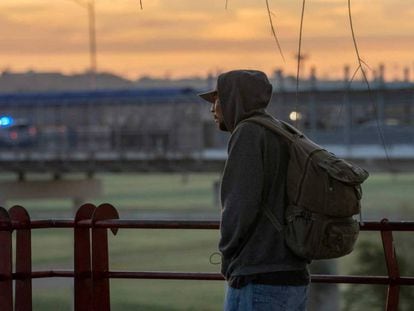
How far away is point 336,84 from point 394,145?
523cm

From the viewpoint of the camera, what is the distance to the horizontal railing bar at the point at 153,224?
5707 mm

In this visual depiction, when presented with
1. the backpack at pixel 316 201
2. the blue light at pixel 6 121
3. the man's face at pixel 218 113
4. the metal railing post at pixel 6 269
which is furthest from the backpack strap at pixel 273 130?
the blue light at pixel 6 121

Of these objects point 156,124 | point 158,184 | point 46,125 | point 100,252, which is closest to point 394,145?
point 156,124

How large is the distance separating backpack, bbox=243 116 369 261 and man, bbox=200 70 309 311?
37 millimetres

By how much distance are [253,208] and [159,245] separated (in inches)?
2173

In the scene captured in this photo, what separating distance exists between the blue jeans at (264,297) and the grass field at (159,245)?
14.7 meters

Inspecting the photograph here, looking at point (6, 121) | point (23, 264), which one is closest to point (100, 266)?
point (23, 264)

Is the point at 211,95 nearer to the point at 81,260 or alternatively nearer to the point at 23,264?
the point at 81,260

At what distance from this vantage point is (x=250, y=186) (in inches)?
155

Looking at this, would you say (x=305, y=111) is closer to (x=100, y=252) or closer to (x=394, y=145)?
(x=394, y=145)

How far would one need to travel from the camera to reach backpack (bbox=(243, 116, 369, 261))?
396cm

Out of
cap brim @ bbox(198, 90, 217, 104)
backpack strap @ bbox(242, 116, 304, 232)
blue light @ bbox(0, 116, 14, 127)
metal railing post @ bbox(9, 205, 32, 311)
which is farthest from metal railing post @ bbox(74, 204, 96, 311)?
blue light @ bbox(0, 116, 14, 127)

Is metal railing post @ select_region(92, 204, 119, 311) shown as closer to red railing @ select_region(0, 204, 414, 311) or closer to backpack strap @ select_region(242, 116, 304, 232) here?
red railing @ select_region(0, 204, 414, 311)

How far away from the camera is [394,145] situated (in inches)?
2028
